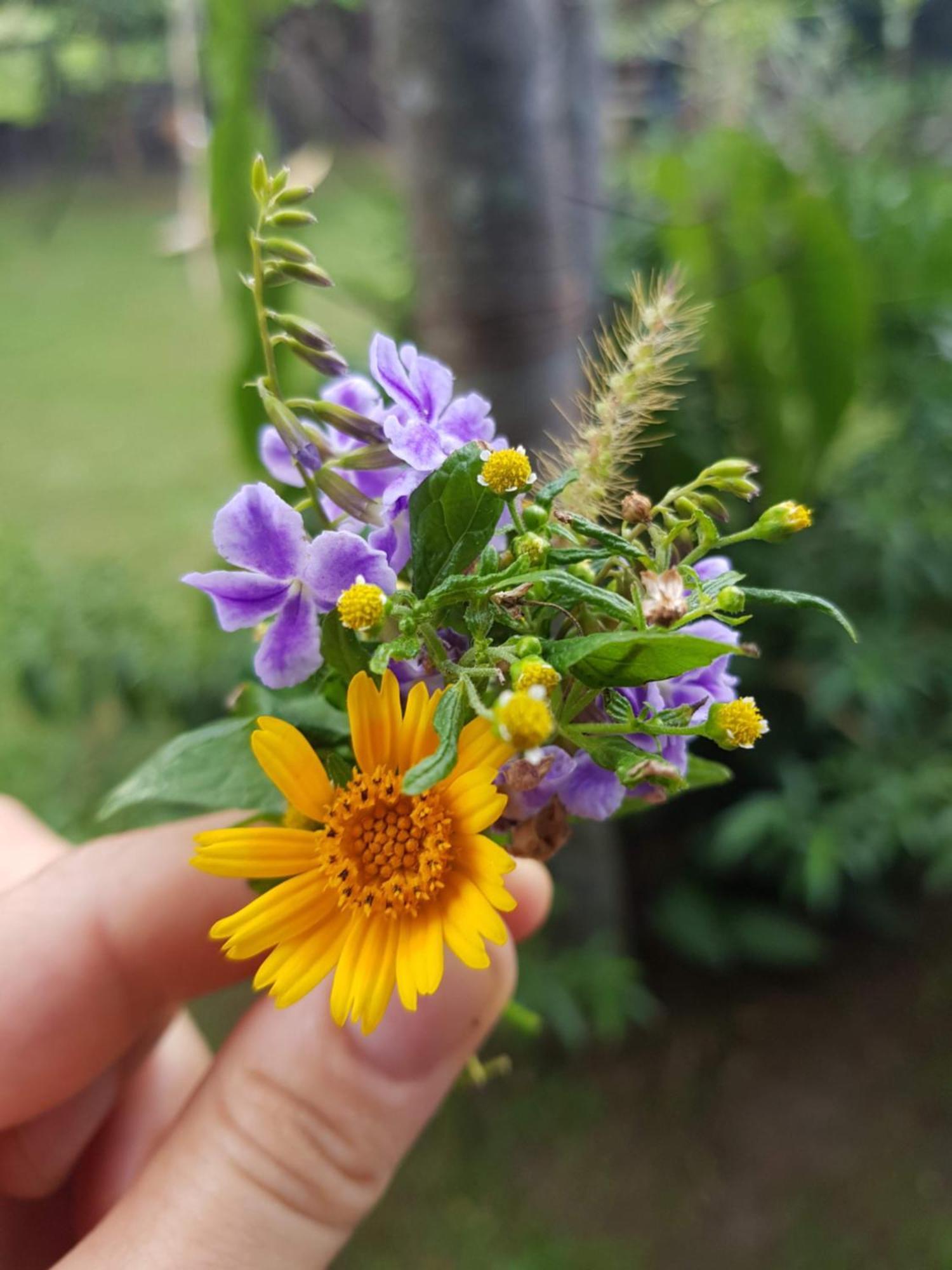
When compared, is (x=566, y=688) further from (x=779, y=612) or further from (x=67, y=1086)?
(x=779, y=612)

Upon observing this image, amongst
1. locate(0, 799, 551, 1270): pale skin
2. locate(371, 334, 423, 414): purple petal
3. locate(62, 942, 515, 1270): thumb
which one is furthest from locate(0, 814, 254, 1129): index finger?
locate(371, 334, 423, 414): purple petal

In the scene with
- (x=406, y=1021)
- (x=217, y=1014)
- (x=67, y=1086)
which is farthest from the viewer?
(x=217, y=1014)

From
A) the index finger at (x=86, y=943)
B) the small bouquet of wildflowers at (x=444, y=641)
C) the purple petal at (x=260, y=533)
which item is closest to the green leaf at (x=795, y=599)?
the small bouquet of wildflowers at (x=444, y=641)

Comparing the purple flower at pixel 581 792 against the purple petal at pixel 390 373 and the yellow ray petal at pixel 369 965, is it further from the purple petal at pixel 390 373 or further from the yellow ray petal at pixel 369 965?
the purple petal at pixel 390 373

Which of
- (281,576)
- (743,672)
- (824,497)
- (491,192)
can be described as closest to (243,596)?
(281,576)

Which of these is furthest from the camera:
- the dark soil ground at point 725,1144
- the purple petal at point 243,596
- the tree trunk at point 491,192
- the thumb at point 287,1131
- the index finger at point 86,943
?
the dark soil ground at point 725,1144

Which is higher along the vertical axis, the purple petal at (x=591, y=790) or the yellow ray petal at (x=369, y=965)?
the purple petal at (x=591, y=790)

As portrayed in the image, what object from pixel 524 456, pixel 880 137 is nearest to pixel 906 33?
pixel 880 137
